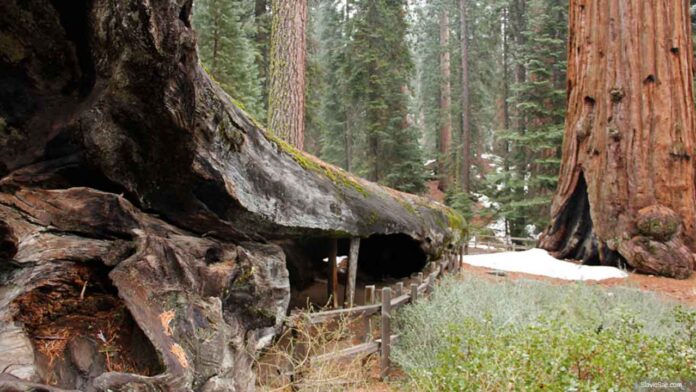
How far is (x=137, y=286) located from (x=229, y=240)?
48.0 inches

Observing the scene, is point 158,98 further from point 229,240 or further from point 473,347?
point 473,347

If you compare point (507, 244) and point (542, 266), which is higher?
point (507, 244)

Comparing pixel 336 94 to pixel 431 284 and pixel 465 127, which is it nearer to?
pixel 465 127

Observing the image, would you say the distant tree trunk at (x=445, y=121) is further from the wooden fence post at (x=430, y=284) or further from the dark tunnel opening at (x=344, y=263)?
the wooden fence post at (x=430, y=284)

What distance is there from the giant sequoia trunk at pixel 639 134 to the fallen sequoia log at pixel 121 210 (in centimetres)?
1120

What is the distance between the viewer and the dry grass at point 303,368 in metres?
4.25

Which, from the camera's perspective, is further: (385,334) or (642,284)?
(642,284)

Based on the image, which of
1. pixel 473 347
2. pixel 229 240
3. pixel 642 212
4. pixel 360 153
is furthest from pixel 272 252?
pixel 360 153

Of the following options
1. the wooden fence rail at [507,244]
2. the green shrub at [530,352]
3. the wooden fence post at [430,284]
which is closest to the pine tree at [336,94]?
the wooden fence rail at [507,244]

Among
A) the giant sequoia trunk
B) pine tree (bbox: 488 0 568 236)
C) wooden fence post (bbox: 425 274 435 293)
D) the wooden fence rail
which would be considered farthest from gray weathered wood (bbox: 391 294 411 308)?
pine tree (bbox: 488 0 568 236)

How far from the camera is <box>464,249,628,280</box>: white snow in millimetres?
11445

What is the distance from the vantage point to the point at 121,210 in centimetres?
301

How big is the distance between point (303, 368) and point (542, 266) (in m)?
10.3

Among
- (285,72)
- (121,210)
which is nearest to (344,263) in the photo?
(285,72)
